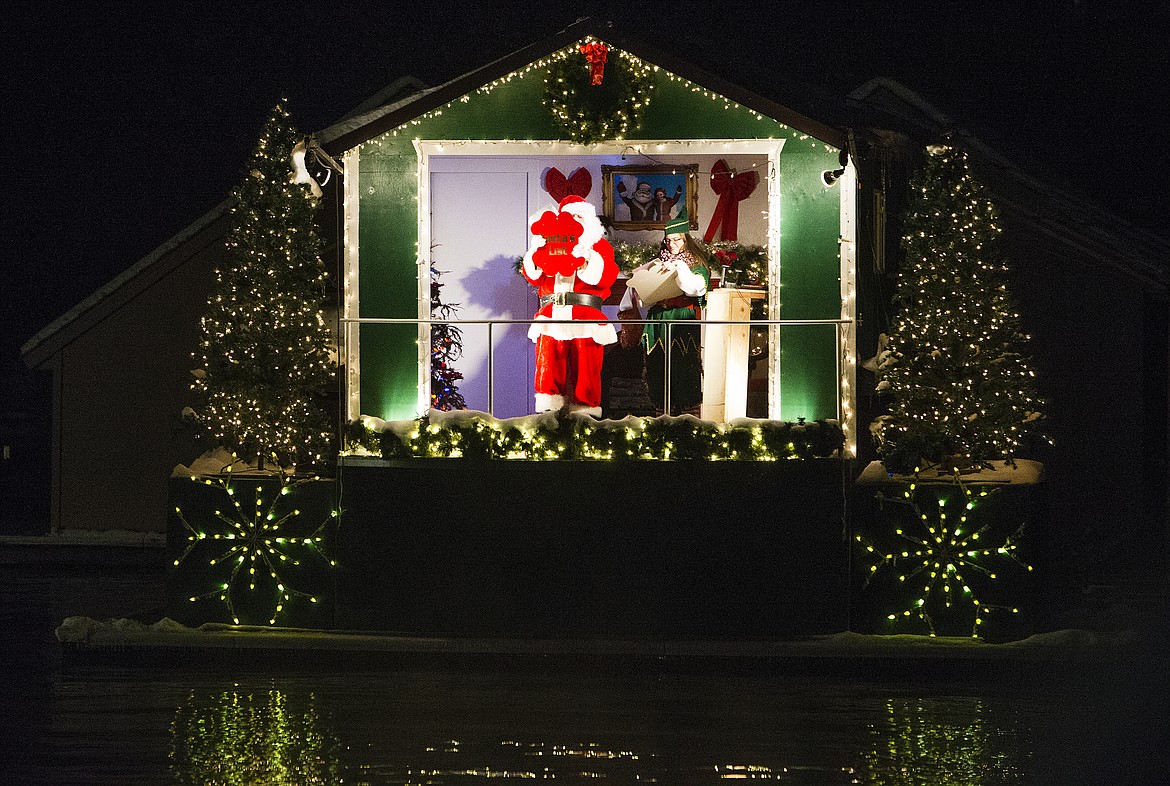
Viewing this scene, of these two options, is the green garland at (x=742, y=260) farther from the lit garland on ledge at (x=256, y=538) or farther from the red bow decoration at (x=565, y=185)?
the lit garland on ledge at (x=256, y=538)

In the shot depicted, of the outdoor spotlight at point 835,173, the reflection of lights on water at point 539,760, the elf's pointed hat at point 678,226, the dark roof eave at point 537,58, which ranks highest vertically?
the dark roof eave at point 537,58

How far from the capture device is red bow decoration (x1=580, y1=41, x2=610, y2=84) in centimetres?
1241

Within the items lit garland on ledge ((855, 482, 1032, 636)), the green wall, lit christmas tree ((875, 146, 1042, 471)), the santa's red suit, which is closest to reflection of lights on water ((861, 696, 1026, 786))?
lit garland on ledge ((855, 482, 1032, 636))

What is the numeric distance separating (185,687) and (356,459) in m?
2.36

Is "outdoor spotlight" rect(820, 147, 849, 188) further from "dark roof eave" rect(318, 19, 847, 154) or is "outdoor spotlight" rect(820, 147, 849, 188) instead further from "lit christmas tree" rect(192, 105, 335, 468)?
"lit christmas tree" rect(192, 105, 335, 468)

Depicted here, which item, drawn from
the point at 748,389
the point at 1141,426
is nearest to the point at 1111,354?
the point at 1141,426

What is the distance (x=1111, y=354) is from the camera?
16.4m

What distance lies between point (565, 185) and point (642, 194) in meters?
0.91

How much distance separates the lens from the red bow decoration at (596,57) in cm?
1241

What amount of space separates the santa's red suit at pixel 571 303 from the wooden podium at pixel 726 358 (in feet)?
3.30

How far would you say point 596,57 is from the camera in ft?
40.7

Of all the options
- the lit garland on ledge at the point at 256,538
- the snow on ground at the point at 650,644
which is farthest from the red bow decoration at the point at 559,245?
the snow on ground at the point at 650,644

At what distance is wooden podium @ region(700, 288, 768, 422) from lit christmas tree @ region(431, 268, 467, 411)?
240 cm

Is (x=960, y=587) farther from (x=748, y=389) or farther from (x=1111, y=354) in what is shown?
(x=1111, y=354)
